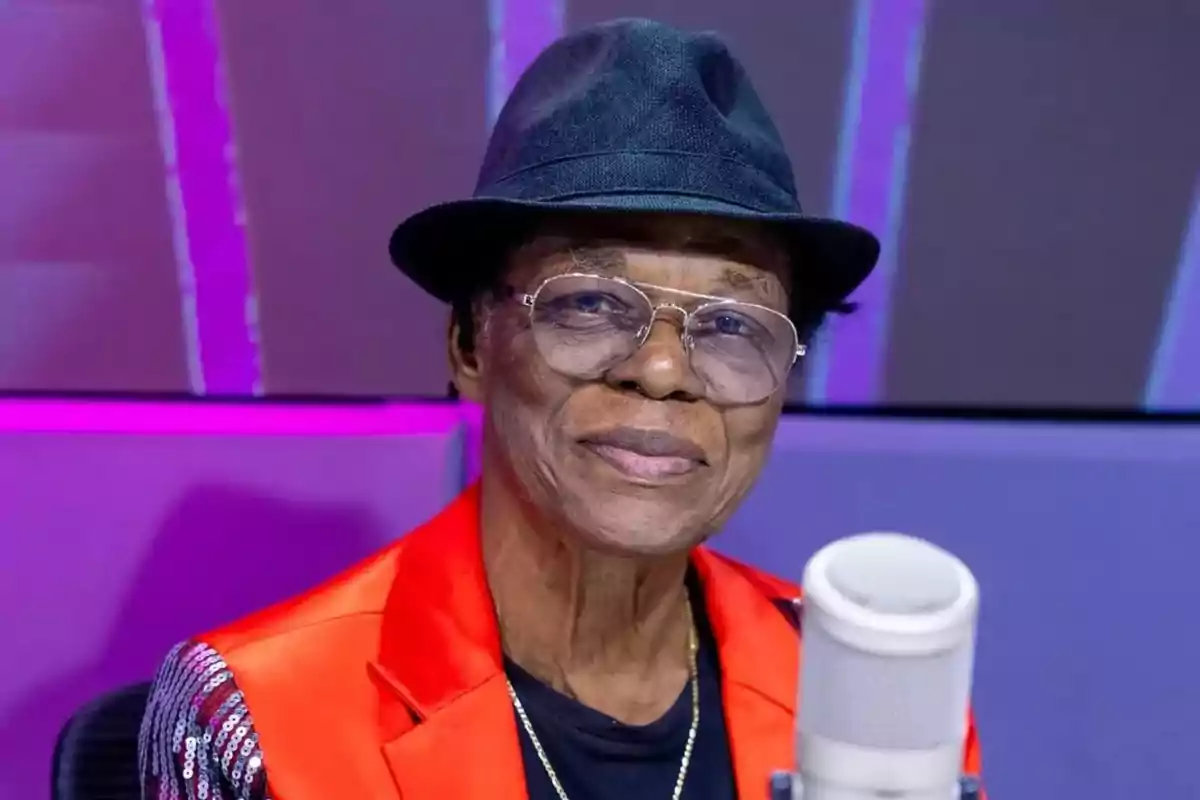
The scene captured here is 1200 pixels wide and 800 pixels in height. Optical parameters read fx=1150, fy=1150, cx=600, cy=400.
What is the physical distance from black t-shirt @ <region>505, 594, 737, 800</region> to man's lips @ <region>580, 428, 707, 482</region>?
0.82 feet

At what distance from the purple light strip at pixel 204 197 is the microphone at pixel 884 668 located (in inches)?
42.4

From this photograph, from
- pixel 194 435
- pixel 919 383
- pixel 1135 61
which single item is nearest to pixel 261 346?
pixel 194 435

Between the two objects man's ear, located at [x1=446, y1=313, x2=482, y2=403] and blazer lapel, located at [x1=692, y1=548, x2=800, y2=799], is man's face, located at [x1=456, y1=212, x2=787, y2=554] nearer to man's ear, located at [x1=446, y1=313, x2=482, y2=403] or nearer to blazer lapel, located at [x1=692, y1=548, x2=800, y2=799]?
man's ear, located at [x1=446, y1=313, x2=482, y2=403]

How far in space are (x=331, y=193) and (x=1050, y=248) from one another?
86 centimetres

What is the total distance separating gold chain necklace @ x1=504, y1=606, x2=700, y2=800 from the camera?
3.19ft

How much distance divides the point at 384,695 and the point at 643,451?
12.2 inches

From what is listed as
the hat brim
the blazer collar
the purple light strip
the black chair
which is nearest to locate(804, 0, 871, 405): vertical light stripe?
the hat brim

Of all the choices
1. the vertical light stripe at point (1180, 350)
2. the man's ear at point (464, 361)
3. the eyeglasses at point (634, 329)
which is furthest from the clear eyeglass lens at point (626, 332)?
the vertical light stripe at point (1180, 350)

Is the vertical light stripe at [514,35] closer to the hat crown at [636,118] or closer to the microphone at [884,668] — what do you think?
the hat crown at [636,118]

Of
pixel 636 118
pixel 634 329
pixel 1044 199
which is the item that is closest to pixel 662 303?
pixel 634 329

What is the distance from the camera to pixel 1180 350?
1453 millimetres

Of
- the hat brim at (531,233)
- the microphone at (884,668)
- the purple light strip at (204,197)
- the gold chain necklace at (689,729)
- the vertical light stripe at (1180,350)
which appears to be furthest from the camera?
the vertical light stripe at (1180,350)

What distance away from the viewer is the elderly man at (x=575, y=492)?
85cm

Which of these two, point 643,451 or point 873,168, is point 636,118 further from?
point 873,168
